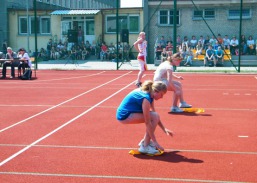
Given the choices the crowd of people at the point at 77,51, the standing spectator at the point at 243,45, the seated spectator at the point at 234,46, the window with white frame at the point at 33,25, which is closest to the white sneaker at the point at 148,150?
the seated spectator at the point at 234,46

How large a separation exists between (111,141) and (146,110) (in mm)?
1636

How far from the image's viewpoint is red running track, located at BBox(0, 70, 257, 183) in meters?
6.62

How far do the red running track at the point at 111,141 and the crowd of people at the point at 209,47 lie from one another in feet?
44.3

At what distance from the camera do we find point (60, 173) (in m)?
6.64

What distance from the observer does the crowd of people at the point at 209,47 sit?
29.0m

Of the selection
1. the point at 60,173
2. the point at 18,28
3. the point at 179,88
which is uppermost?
the point at 18,28

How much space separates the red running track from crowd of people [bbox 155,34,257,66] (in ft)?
44.3

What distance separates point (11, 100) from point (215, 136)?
A: 767 cm

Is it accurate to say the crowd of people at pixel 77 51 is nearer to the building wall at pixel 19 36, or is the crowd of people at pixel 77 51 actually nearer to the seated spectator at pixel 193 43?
the building wall at pixel 19 36

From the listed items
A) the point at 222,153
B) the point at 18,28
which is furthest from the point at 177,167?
the point at 18,28

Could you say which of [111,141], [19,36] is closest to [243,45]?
[19,36]

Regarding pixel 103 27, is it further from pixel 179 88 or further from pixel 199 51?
pixel 179 88

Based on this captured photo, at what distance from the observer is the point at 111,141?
28.1ft

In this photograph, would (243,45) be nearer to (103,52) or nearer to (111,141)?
(103,52)
